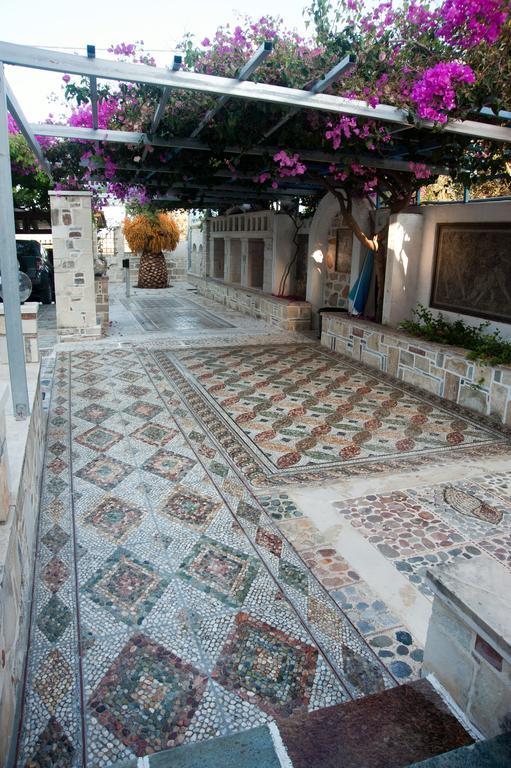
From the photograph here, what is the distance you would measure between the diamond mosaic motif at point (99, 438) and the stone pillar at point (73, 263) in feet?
13.2

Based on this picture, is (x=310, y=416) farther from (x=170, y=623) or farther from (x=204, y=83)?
(x=170, y=623)

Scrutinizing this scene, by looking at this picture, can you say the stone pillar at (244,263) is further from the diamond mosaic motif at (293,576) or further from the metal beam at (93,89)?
the diamond mosaic motif at (293,576)

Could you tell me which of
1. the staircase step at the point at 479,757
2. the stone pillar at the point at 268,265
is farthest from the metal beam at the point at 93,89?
the stone pillar at the point at 268,265

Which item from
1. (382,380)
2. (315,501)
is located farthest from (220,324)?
(315,501)

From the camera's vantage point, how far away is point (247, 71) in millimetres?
3607

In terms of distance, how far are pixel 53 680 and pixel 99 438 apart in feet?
8.59

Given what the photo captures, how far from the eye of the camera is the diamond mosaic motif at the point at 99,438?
436 centimetres

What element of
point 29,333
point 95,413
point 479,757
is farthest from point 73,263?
point 479,757

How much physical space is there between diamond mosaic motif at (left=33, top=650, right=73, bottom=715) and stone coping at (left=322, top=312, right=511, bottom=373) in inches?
171

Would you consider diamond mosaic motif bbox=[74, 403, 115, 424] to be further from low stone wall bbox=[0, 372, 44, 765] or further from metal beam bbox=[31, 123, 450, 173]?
metal beam bbox=[31, 123, 450, 173]

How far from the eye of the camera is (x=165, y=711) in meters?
1.94

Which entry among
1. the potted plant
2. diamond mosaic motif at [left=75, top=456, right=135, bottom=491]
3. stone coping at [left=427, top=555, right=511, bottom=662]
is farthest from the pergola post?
the potted plant

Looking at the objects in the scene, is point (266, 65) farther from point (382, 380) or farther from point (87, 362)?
point (87, 362)

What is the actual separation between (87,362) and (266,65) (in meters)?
4.27
